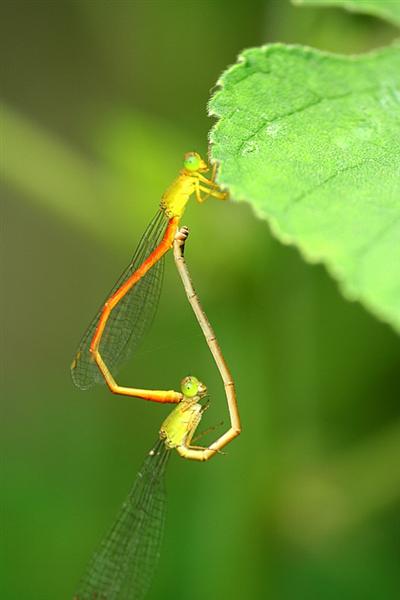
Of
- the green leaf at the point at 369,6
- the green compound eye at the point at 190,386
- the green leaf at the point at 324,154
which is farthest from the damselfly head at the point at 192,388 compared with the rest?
the green leaf at the point at 369,6

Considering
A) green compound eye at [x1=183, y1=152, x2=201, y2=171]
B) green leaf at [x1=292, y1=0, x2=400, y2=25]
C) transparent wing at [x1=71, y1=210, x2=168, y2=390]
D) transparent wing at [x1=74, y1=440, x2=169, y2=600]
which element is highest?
green leaf at [x1=292, y1=0, x2=400, y2=25]

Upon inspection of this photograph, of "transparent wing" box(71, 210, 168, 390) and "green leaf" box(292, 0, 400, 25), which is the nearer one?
"green leaf" box(292, 0, 400, 25)

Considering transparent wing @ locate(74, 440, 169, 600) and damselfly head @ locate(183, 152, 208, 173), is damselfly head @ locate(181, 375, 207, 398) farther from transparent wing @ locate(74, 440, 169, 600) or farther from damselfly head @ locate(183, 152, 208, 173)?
damselfly head @ locate(183, 152, 208, 173)

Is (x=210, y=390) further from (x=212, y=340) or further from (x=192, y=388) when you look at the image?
(x=212, y=340)

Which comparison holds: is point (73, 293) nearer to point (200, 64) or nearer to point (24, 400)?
point (24, 400)

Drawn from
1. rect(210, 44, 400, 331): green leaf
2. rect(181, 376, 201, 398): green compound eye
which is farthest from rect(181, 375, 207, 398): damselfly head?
rect(210, 44, 400, 331): green leaf

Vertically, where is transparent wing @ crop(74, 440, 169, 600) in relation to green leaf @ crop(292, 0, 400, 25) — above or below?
below

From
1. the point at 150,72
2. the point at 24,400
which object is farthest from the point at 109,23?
the point at 24,400
